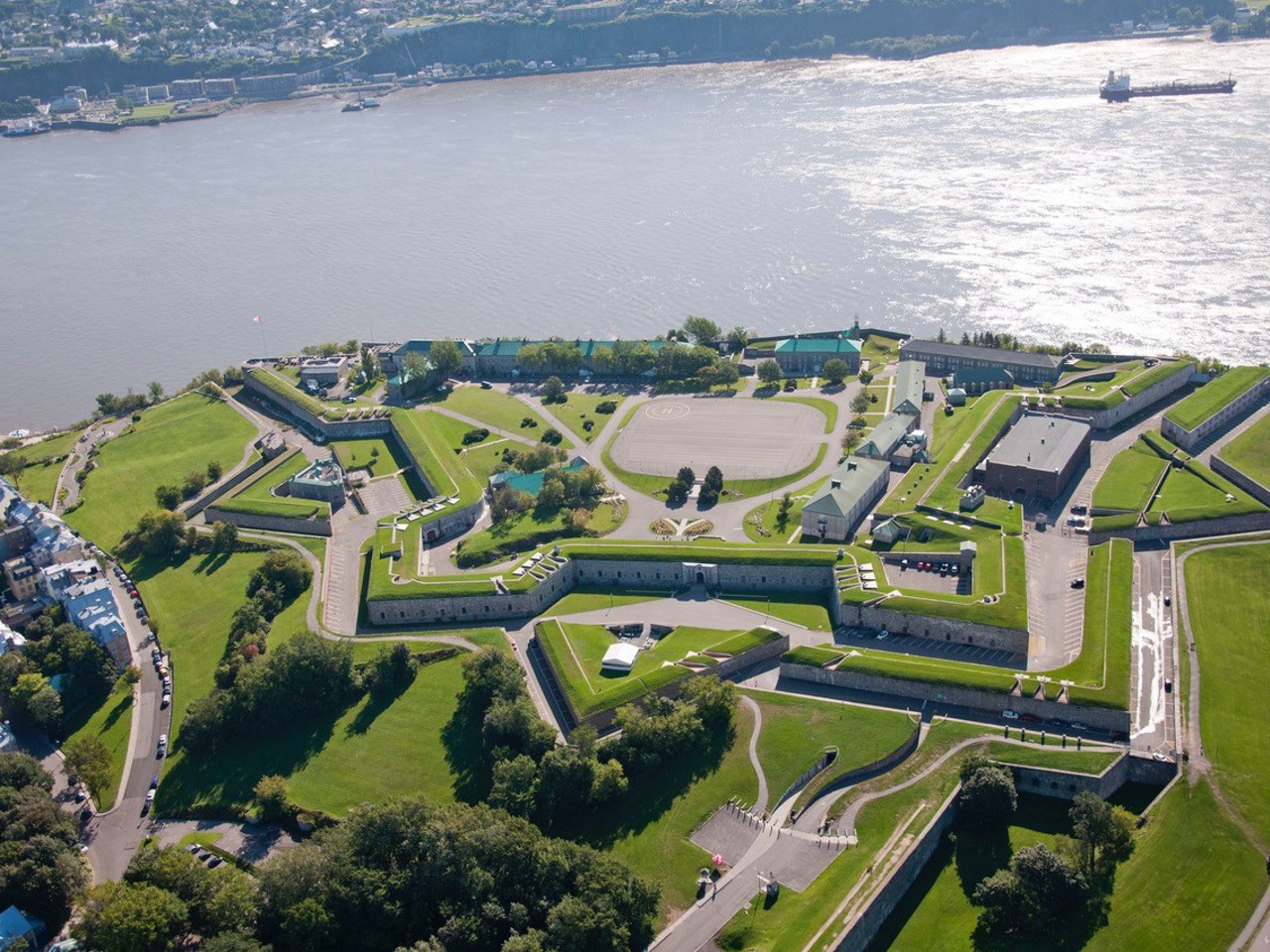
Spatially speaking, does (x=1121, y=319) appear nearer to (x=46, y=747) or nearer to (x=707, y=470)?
(x=707, y=470)

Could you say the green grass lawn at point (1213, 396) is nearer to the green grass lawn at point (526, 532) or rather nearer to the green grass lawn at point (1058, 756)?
the green grass lawn at point (1058, 756)

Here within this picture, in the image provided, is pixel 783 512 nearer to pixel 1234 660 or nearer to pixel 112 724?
pixel 1234 660

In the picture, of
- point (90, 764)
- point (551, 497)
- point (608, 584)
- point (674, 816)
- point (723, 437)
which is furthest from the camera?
point (723, 437)

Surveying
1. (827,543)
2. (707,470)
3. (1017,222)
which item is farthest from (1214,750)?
(1017,222)

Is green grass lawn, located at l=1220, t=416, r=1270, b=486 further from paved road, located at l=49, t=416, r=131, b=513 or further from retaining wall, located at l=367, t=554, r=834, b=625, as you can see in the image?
paved road, located at l=49, t=416, r=131, b=513

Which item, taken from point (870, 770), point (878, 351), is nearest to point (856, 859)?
point (870, 770)

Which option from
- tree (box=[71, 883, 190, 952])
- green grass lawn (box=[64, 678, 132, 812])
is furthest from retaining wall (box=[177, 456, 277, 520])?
tree (box=[71, 883, 190, 952])
